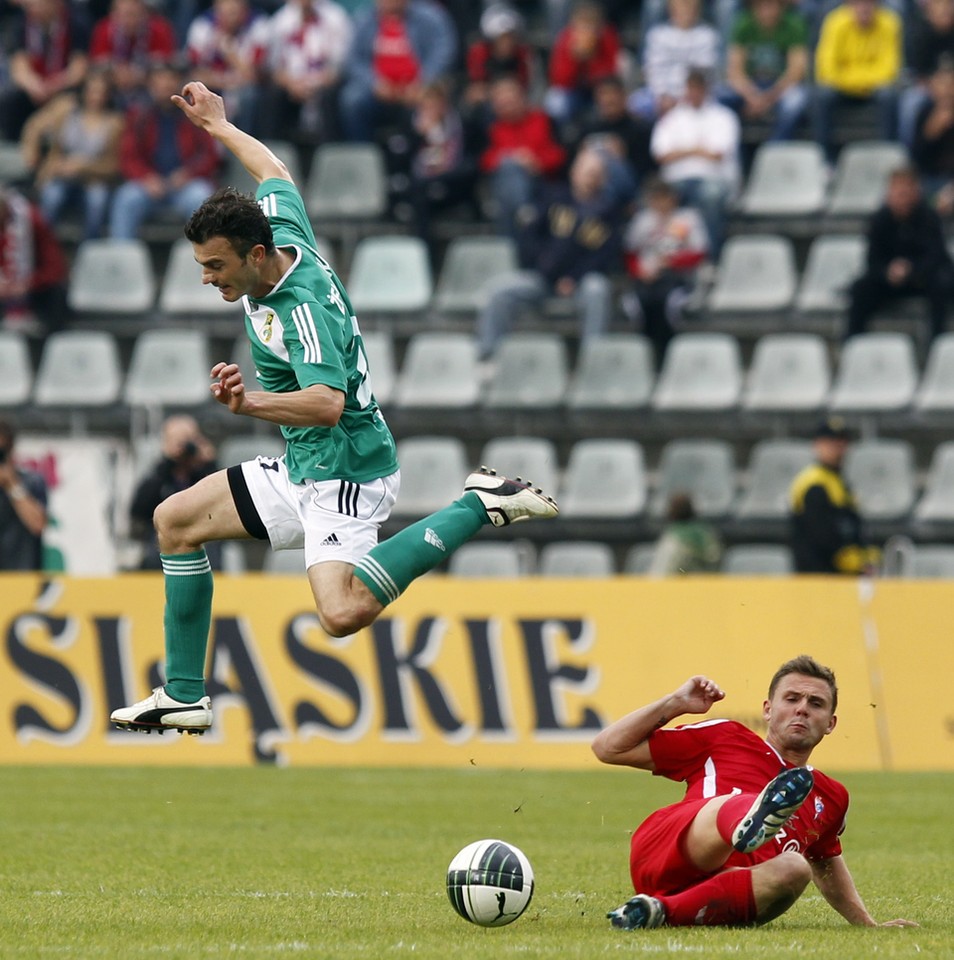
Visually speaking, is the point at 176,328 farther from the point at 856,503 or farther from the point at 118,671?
the point at 856,503

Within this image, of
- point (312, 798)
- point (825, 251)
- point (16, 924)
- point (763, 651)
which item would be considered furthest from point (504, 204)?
point (16, 924)

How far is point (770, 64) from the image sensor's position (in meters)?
19.2

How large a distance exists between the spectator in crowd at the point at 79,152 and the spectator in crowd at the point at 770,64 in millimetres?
6045

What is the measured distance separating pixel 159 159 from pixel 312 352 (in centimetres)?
1265

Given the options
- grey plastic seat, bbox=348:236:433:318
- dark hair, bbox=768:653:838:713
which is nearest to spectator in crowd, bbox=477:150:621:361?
grey plastic seat, bbox=348:236:433:318

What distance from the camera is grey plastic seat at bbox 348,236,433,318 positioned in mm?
18875

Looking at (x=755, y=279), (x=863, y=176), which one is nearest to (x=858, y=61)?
(x=863, y=176)

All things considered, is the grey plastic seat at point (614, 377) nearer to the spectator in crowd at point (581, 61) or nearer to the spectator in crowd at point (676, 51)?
the spectator in crowd at point (676, 51)

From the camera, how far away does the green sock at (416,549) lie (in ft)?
25.5

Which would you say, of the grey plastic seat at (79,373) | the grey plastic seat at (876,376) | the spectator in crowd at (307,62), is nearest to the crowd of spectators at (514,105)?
the spectator in crowd at (307,62)

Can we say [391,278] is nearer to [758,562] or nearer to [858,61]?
[858,61]

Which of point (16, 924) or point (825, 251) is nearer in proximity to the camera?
point (16, 924)

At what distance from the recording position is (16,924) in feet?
21.9

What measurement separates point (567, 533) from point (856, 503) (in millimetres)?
2632
